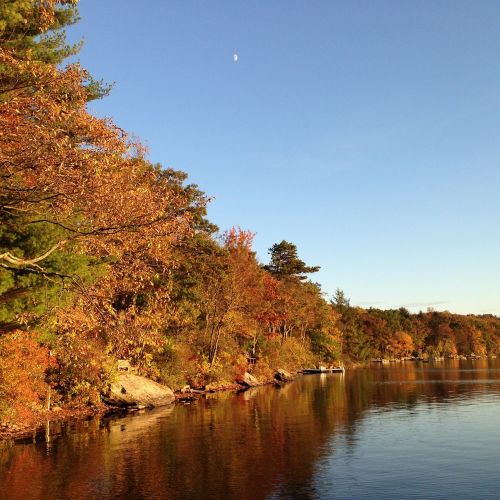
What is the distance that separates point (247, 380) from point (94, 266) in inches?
1732

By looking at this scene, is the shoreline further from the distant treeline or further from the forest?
the distant treeline

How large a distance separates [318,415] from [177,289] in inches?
764

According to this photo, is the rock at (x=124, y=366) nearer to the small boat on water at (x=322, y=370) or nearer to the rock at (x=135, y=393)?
the rock at (x=135, y=393)

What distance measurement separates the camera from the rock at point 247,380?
62688 mm

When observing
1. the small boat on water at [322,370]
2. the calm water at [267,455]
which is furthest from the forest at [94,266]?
the calm water at [267,455]

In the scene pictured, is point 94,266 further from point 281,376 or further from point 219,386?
point 281,376

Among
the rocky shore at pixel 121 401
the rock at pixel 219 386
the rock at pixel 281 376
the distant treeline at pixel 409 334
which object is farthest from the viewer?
the distant treeline at pixel 409 334

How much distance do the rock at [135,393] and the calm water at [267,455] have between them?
4365 millimetres

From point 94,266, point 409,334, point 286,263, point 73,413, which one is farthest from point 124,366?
point 409,334

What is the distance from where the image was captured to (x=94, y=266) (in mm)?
22672

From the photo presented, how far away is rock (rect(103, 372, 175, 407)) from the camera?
134 ft

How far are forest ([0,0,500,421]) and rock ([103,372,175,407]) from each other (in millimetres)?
1458

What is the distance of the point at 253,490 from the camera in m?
17.5

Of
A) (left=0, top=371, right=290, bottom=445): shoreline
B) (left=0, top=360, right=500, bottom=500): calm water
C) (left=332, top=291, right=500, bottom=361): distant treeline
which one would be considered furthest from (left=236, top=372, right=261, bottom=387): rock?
(left=332, top=291, right=500, bottom=361): distant treeline
